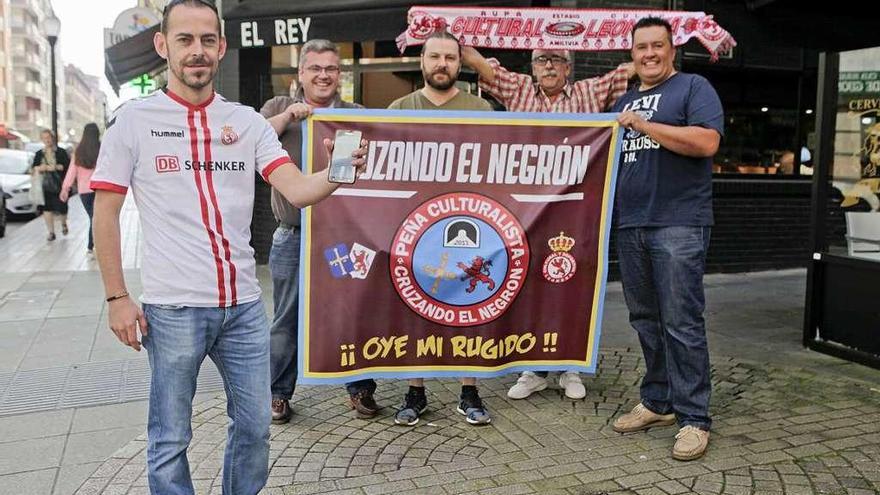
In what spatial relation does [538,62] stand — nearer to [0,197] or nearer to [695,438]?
[695,438]

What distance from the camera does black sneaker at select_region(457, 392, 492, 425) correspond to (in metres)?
4.10

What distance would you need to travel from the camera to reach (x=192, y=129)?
2.52 m

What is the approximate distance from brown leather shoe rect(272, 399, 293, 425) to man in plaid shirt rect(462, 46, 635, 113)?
7.42 feet

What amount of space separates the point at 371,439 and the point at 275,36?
5409 millimetres

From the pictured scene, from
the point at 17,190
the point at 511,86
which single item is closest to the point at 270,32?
the point at 511,86

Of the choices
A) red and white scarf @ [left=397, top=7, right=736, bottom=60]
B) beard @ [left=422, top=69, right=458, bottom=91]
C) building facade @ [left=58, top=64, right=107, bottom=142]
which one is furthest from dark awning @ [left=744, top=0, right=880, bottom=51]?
building facade @ [left=58, top=64, right=107, bottom=142]

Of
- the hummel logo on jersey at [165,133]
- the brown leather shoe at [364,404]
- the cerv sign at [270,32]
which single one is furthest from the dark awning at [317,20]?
the hummel logo on jersey at [165,133]

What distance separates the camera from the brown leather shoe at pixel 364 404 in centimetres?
421

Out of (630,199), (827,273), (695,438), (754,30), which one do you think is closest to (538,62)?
(630,199)

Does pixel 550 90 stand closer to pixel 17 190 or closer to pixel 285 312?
pixel 285 312

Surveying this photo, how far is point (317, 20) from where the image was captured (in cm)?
784

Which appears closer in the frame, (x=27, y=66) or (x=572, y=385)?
(x=572, y=385)

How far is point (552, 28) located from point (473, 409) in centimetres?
287

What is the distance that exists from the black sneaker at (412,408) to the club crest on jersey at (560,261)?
3.28 feet
